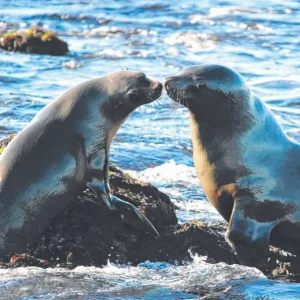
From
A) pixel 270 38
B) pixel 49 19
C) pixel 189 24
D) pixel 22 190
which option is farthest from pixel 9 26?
pixel 22 190

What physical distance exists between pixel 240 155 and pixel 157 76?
39.1 ft

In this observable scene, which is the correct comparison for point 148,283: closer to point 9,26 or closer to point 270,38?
point 270,38

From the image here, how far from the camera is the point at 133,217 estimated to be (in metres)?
9.24

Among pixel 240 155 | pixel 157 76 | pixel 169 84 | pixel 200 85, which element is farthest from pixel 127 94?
pixel 157 76

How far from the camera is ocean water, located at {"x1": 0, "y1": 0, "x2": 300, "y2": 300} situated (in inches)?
345

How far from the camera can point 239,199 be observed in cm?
913

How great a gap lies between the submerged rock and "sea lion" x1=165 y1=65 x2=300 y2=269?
0.78 ft

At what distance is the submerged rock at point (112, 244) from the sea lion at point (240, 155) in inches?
9.3

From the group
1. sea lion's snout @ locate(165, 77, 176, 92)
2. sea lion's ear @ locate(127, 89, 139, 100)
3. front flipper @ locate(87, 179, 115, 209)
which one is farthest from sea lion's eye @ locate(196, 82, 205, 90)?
front flipper @ locate(87, 179, 115, 209)

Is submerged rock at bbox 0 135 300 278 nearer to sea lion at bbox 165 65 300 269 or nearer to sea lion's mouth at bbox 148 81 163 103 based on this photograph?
sea lion at bbox 165 65 300 269

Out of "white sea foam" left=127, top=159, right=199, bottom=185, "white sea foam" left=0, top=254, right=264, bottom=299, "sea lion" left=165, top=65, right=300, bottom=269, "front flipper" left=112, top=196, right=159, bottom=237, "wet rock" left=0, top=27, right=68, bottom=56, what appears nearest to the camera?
"white sea foam" left=0, top=254, right=264, bottom=299

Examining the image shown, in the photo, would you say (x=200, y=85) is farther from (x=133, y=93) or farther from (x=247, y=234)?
(x=247, y=234)

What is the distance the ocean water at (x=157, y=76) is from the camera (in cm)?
877

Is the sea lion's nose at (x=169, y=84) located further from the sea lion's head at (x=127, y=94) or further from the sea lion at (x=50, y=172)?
the sea lion at (x=50, y=172)
